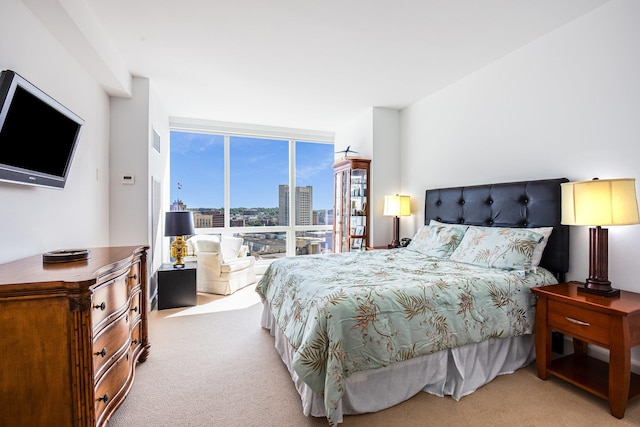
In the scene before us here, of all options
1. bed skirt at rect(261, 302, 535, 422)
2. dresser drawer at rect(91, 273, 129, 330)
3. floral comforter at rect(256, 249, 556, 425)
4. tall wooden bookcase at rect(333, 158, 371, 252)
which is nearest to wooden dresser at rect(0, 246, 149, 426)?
dresser drawer at rect(91, 273, 129, 330)

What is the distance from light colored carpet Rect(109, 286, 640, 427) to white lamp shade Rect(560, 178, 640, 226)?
1.12 m

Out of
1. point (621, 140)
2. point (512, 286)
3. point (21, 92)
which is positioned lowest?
point (512, 286)

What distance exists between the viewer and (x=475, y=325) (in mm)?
1996

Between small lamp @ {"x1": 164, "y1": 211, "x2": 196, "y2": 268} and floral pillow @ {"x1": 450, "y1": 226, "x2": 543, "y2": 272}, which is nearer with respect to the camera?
floral pillow @ {"x1": 450, "y1": 226, "x2": 543, "y2": 272}

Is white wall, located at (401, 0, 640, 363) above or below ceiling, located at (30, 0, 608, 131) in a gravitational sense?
below

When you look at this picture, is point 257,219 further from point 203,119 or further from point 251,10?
point 251,10

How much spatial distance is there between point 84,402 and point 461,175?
366 centimetres

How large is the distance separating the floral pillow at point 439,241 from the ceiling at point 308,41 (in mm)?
1711

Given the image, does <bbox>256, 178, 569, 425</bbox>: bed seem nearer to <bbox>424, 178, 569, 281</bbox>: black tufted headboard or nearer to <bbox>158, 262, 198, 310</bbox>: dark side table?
<bbox>424, 178, 569, 281</bbox>: black tufted headboard

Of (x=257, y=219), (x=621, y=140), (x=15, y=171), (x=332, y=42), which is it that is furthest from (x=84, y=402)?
(x=257, y=219)

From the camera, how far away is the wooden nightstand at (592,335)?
1.72 metres

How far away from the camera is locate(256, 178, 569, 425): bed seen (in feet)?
5.46

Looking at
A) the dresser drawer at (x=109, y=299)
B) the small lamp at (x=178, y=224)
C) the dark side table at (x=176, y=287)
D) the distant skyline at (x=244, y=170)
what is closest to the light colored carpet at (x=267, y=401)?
the dresser drawer at (x=109, y=299)

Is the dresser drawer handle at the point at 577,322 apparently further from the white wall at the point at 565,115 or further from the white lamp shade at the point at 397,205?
the white lamp shade at the point at 397,205
